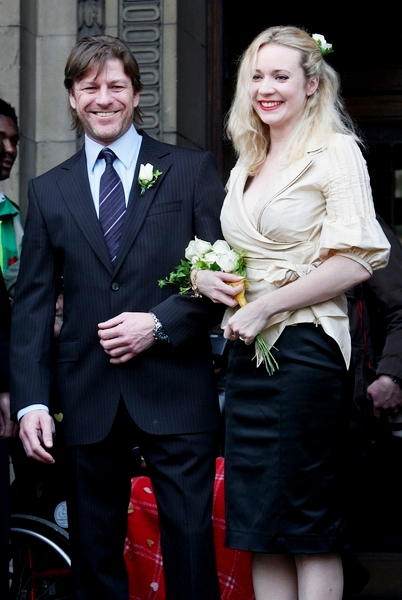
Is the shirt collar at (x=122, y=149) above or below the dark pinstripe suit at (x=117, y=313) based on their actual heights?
above

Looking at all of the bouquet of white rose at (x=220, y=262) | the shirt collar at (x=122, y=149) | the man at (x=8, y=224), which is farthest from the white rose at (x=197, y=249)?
the man at (x=8, y=224)

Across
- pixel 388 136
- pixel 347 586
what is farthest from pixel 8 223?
pixel 388 136

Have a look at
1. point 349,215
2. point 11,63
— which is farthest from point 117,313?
point 11,63

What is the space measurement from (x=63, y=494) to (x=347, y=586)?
4.56 ft

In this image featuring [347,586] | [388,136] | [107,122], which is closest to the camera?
[107,122]

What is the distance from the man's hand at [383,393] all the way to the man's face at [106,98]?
1.98m

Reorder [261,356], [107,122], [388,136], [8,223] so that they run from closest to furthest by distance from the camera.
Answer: [261,356], [107,122], [8,223], [388,136]

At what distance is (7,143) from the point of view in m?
6.73

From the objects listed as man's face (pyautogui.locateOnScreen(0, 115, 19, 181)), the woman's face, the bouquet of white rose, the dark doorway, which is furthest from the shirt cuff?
the dark doorway

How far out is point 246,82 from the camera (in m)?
5.30

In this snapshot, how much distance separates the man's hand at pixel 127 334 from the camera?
17.0 ft

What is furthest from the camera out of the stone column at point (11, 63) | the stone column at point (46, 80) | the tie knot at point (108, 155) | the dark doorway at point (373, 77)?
the dark doorway at point (373, 77)

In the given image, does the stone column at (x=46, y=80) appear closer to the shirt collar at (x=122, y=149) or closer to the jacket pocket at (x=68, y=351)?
the shirt collar at (x=122, y=149)

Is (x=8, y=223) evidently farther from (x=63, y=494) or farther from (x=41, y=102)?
(x=41, y=102)
